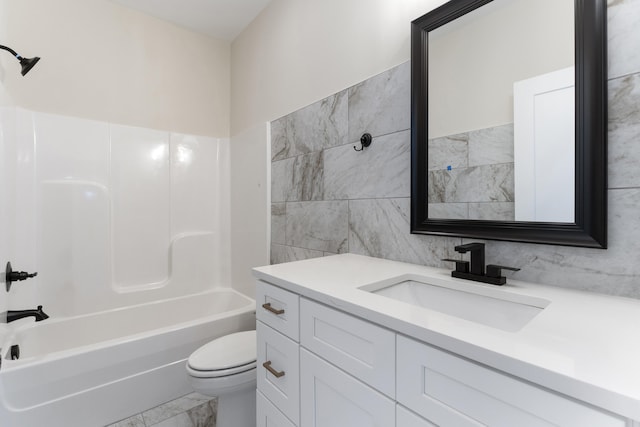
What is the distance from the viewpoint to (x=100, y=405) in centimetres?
157

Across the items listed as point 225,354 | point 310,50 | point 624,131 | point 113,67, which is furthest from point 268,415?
point 113,67

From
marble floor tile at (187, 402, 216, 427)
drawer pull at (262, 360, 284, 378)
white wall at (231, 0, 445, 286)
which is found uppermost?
white wall at (231, 0, 445, 286)

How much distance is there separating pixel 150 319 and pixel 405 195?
223 cm

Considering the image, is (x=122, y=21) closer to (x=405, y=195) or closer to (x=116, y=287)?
(x=116, y=287)

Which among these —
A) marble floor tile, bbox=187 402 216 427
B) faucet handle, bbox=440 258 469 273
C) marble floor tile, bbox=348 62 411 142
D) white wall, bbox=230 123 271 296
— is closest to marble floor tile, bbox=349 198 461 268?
faucet handle, bbox=440 258 469 273

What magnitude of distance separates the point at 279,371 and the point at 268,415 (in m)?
0.21

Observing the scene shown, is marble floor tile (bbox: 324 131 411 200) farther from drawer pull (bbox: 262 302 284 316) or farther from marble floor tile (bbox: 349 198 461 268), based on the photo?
drawer pull (bbox: 262 302 284 316)

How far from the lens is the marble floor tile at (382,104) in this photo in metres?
1.33

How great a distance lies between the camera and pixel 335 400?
83 centimetres

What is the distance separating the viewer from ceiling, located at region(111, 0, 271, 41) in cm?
226

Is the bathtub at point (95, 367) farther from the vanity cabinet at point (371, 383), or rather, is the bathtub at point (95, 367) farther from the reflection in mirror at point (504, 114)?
the reflection in mirror at point (504, 114)

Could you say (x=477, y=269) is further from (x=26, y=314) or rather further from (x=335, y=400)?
(x=26, y=314)

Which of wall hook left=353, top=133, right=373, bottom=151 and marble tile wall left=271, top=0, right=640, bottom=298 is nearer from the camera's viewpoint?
marble tile wall left=271, top=0, right=640, bottom=298

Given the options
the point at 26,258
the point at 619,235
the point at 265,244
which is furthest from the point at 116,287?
the point at 619,235
